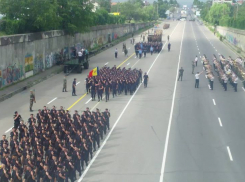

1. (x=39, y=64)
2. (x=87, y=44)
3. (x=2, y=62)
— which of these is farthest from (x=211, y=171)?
(x=87, y=44)

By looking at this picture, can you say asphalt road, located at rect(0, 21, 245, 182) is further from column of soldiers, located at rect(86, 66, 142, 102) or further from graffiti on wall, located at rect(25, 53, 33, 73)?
graffiti on wall, located at rect(25, 53, 33, 73)

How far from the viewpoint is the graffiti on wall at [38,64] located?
43.1 m

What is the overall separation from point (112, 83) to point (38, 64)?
13478mm

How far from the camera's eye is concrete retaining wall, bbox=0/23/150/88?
3597 centimetres

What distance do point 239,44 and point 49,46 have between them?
3621 cm

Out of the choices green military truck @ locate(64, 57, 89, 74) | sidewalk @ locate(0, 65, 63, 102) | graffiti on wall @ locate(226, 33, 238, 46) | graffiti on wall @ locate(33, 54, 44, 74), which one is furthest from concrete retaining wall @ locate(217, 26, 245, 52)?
graffiti on wall @ locate(33, 54, 44, 74)

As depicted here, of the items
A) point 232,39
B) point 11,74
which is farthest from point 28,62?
point 232,39

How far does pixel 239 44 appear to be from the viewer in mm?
73125

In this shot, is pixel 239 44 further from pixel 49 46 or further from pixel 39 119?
pixel 39 119

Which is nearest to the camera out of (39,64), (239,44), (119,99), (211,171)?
(211,171)

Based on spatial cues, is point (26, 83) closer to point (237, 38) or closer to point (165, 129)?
point (165, 129)

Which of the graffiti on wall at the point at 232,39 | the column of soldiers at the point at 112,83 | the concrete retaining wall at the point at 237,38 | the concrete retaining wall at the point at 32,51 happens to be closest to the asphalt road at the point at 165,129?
the column of soldiers at the point at 112,83

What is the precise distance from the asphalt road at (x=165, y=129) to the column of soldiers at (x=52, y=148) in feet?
2.70

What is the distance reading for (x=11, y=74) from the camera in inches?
1454
